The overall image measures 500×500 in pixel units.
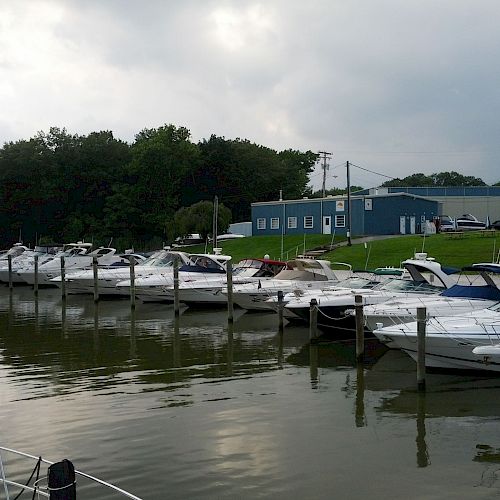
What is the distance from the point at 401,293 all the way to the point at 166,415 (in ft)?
39.2

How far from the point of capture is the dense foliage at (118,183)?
76.4 metres

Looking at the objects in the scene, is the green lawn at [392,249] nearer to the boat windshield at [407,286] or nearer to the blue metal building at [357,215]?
the blue metal building at [357,215]

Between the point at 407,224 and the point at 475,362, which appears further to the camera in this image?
the point at 407,224

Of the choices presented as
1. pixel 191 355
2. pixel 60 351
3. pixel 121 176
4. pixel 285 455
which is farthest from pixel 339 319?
pixel 121 176

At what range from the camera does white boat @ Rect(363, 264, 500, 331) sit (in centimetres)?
2027

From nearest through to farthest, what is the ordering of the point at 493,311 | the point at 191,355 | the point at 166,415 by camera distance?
the point at 166,415
the point at 493,311
the point at 191,355

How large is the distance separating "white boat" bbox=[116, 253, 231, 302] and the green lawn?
13892mm

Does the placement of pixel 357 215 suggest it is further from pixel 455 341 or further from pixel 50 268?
pixel 455 341

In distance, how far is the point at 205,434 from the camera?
12.4 m

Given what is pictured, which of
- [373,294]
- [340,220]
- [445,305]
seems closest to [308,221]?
[340,220]

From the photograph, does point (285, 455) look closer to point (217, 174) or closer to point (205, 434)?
point (205, 434)

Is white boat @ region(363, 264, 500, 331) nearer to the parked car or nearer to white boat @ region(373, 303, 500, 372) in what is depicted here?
white boat @ region(373, 303, 500, 372)

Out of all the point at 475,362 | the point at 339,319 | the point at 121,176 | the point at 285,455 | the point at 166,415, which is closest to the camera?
the point at 285,455

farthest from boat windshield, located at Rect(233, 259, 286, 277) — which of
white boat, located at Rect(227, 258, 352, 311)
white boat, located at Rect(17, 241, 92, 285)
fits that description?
white boat, located at Rect(17, 241, 92, 285)
